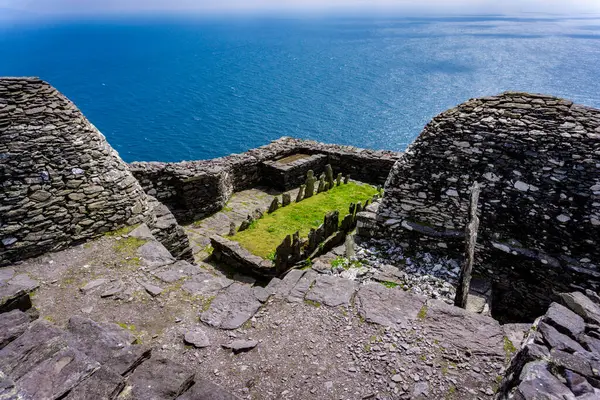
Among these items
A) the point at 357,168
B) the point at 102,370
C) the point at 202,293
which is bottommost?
the point at 357,168

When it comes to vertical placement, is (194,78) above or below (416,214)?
below

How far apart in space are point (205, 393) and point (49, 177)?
757cm

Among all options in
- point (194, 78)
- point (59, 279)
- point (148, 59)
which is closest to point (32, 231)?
point (59, 279)

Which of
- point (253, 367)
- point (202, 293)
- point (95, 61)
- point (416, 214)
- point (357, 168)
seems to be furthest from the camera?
point (95, 61)

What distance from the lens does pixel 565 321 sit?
16.0 ft

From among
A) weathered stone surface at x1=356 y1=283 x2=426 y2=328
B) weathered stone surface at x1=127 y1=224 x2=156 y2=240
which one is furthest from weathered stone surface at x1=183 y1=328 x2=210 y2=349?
weathered stone surface at x1=127 y1=224 x2=156 y2=240

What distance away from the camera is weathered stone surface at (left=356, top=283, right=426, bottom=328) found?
22.0 feet

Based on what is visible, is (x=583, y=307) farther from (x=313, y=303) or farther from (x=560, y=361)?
(x=313, y=303)

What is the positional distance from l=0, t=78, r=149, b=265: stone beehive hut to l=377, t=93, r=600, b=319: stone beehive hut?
7582mm

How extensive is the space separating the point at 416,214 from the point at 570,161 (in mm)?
3607

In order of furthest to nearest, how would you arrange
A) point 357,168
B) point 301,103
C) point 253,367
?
1. point 301,103
2. point 357,168
3. point 253,367

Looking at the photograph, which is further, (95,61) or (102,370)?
(95,61)

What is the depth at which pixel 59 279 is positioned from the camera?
8242 mm

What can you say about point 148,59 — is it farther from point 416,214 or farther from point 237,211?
point 416,214
